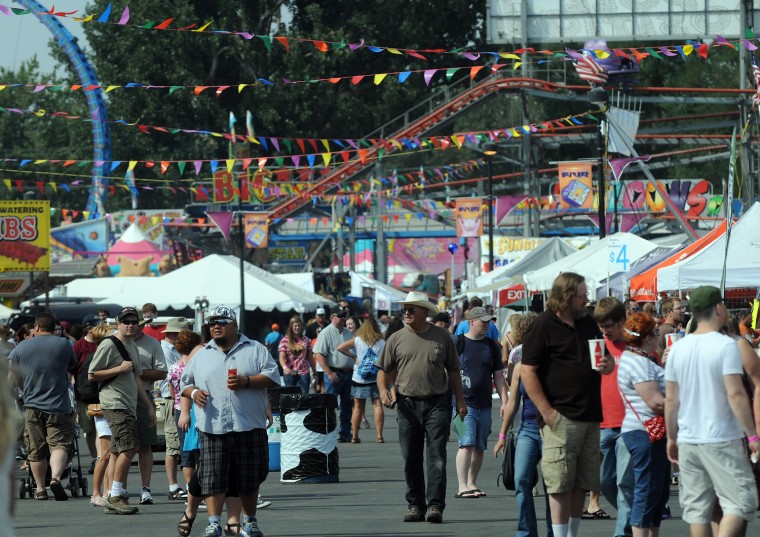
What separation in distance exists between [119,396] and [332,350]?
26.5 ft

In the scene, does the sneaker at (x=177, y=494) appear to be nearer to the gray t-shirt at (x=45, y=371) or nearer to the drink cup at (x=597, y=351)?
the gray t-shirt at (x=45, y=371)

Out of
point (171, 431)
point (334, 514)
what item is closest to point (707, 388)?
point (334, 514)

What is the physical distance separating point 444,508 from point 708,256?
372 inches

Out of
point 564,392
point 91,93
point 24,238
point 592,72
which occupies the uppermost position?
point 91,93

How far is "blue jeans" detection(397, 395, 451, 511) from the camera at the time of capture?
1158cm

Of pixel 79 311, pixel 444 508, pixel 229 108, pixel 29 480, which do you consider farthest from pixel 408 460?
pixel 229 108

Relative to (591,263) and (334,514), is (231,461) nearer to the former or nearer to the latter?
(334,514)

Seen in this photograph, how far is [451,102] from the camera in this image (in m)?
49.5

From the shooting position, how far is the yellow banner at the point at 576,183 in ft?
129

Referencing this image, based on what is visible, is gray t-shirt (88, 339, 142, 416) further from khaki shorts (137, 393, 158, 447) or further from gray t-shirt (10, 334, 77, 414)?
gray t-shirt (10, 334, 77, 414)

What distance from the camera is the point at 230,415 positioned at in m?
10.3

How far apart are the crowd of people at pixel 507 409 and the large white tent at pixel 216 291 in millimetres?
21769

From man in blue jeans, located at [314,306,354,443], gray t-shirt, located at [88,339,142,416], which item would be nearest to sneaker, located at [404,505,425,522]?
gray t-shirt, located at [88,339,142,416]

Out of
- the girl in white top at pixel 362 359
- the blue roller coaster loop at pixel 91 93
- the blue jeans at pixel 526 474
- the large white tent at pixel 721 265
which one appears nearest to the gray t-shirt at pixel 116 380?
the blue jeans at pixel 526 474
